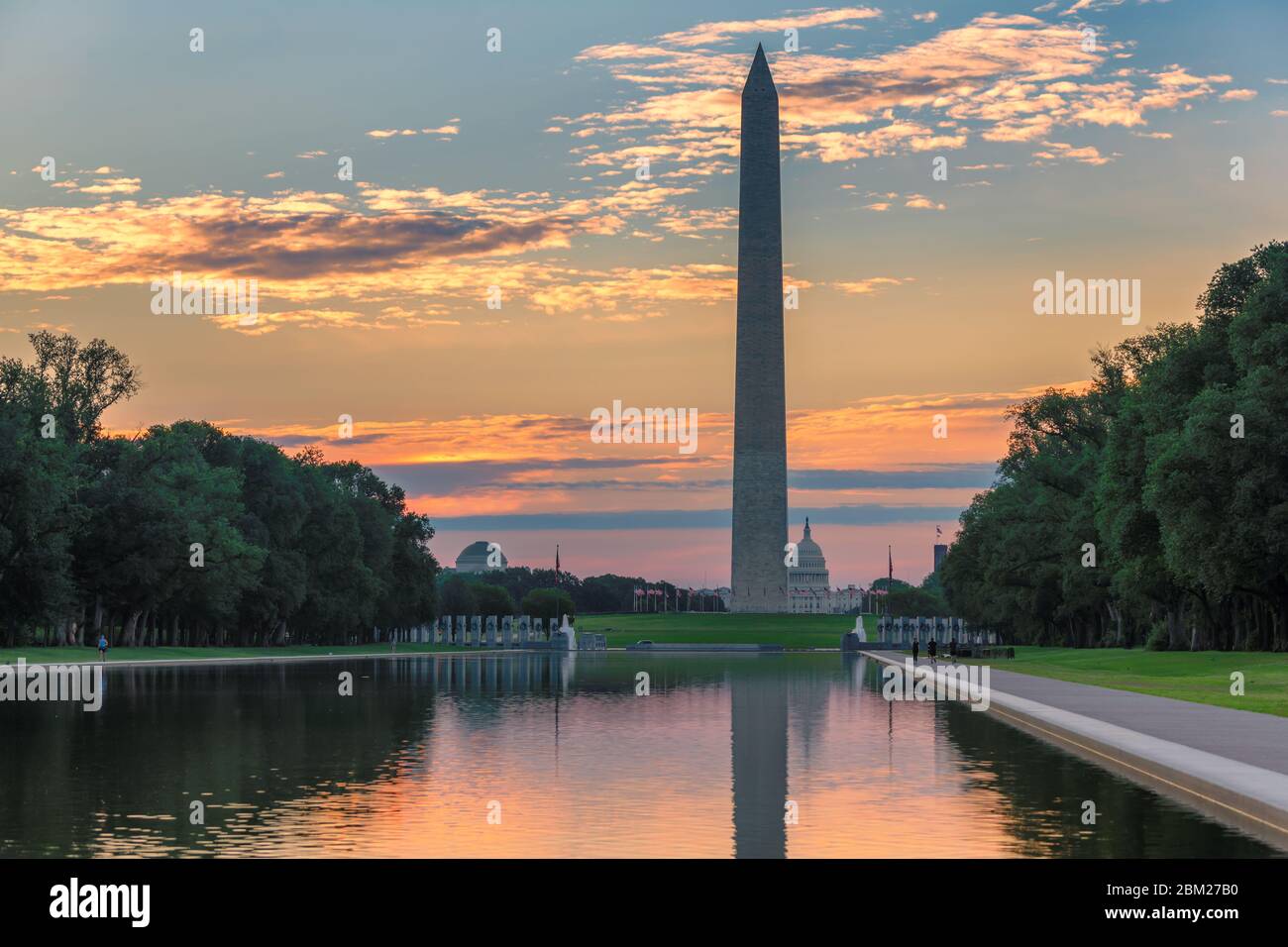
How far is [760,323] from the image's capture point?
4195 inches

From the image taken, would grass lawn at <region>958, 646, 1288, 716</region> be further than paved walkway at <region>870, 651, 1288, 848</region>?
Yes

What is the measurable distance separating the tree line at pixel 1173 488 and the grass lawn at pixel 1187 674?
2.73m

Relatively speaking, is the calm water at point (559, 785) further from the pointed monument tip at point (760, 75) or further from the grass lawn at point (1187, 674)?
the pointed monument tip at point (760, 75)

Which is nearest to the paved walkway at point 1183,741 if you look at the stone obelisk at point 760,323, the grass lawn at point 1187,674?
the grass lawn at point 1187,674

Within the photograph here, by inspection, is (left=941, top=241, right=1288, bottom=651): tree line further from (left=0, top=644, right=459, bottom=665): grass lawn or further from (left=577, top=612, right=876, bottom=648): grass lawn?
(left=0, top=644, right=459, bottom=665): grass lawn

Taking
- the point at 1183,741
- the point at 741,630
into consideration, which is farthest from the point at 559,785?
the point at 741,630

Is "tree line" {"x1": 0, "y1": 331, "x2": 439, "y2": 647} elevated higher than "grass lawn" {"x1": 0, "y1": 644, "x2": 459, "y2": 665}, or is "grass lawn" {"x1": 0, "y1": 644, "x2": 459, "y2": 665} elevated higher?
"tree line" {"x1": 0, "y1": 331, "x2": 439, "y2": 647}

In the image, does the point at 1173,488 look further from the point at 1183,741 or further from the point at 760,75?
the point at 760,75

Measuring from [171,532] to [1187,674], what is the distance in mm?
47908

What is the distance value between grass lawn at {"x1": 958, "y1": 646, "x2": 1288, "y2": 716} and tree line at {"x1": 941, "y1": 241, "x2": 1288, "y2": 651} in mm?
2734

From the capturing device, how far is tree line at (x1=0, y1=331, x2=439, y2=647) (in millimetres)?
69125

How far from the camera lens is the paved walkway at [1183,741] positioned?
52.7 ft

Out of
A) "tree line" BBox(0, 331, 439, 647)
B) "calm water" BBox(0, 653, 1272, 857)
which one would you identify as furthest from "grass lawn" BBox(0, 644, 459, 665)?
"calm water" BBox(0, 653, 1272, 857)
